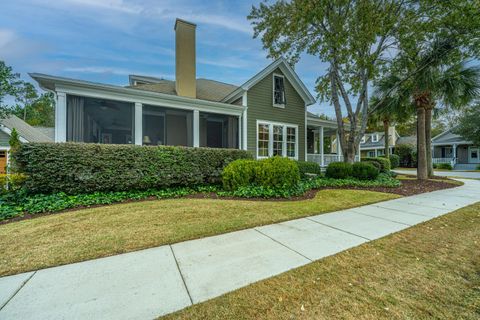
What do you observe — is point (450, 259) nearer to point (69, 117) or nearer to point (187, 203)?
point (187, 203)

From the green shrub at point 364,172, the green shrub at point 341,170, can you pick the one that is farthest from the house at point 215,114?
the green shrub at point 364,172

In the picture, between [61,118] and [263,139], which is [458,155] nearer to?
[263,139]

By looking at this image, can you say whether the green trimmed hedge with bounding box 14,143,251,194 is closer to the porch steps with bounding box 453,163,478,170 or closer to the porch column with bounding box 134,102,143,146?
the porch column with bounding box 134,102,143,146

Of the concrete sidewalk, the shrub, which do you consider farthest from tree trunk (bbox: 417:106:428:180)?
the shrub

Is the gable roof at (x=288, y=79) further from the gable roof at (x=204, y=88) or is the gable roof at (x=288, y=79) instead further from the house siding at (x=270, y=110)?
the gable roof at (x=204, y=88)

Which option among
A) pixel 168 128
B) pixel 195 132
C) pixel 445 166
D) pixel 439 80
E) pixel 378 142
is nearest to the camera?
pixel 195 132

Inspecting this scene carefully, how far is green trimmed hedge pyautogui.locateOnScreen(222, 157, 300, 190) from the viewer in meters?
6.59

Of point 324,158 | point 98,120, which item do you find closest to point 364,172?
point 324,158

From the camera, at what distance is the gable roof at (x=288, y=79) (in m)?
10.6

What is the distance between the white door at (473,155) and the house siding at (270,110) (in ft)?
96.7

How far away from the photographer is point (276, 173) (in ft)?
21.5

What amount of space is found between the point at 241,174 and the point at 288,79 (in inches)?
308

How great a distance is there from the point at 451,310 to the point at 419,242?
1765 millimetres

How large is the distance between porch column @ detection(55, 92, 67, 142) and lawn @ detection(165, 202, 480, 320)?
24.9 ft
